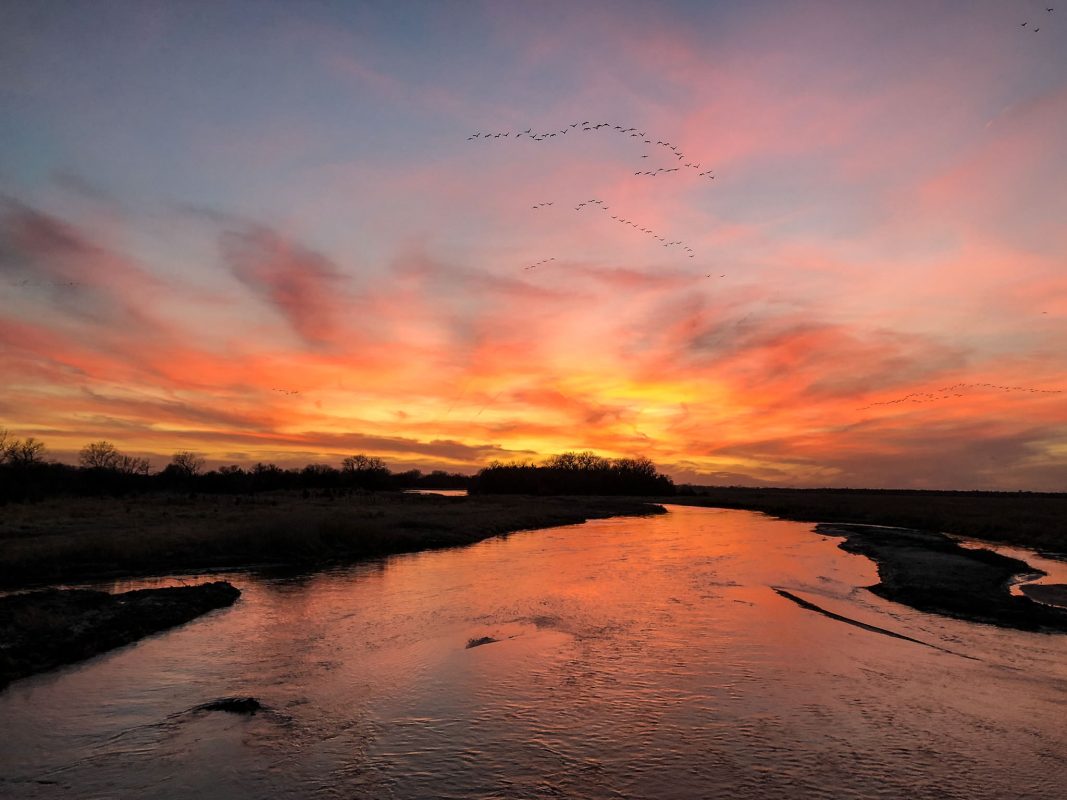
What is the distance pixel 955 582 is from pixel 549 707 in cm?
2475

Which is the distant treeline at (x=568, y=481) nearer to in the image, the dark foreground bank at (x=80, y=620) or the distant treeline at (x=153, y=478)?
the distant treeline at (x=153, y=478)

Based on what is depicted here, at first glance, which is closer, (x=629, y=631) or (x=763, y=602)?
(x=629, y=631)

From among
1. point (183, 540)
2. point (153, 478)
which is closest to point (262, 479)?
point (153, 478)

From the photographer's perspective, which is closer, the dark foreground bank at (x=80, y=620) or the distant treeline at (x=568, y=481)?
the dark foreground bank at (x=80, y=620)

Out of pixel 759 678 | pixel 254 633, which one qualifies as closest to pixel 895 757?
pixel 759 678

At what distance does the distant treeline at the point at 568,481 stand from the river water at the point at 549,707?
12905 centimetres

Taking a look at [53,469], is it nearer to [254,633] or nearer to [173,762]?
[254,633]

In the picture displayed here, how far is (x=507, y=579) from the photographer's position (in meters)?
30.9

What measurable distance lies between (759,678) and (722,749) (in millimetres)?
4766

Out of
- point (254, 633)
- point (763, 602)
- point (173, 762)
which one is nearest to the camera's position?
point (173, 762)

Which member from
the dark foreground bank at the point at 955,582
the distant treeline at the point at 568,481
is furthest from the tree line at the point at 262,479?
the dark foreground bank at the point at 955,582

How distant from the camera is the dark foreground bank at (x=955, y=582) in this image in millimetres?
23297

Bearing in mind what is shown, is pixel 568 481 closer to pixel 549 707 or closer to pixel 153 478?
pixel 153 478

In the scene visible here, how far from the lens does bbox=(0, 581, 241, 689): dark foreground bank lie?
16422mm
